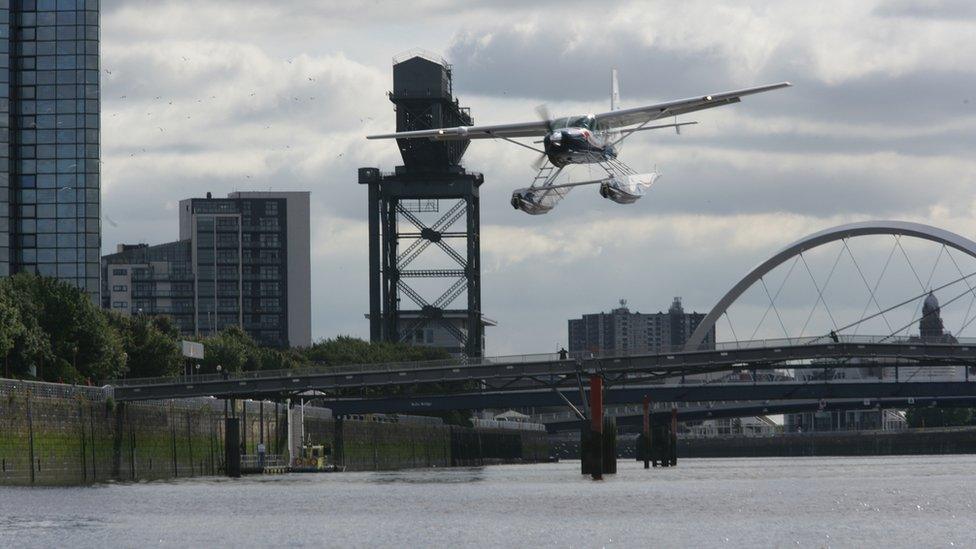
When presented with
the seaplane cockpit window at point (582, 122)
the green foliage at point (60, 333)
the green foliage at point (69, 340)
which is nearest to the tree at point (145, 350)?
the green foliage at point (69, 340)

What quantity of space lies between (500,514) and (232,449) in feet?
179

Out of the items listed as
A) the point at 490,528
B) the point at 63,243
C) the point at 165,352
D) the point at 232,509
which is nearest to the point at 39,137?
the point at 63,243

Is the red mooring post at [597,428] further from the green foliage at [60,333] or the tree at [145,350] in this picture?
the tree at [145,350]

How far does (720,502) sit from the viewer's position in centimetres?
8856

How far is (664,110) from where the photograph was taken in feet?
389

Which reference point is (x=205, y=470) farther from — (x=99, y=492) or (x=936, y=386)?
(x=936, y=386)

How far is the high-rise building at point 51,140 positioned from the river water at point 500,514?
5887 cm

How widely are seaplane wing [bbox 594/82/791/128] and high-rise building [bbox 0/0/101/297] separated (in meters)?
65.4

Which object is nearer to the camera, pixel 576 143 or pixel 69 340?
pixel 576 143

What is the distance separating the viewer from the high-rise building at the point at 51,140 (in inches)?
6683

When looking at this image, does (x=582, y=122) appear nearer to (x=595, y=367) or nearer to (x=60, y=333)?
(x=595, y=367)

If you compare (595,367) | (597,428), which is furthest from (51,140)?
(597,428)

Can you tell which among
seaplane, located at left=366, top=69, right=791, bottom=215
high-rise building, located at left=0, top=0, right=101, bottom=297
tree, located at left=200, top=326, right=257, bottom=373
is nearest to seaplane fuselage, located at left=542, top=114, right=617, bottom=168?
seaplane, located at left=366, top=69, right=791, bottom=215

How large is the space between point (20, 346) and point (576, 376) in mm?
34755
